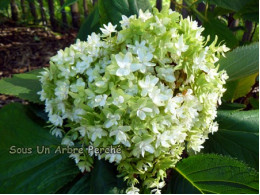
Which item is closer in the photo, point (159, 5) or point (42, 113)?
point (42, 113)

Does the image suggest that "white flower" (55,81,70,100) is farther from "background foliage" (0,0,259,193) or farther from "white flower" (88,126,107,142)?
"background foliage" (0,0,259,193)

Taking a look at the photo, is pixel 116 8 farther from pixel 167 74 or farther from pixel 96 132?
pixel 96 132

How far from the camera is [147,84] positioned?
814 mm

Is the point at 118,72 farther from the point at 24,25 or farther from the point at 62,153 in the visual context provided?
the point at 24,25

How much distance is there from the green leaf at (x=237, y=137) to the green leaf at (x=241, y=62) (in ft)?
0.51

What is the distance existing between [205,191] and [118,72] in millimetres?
460

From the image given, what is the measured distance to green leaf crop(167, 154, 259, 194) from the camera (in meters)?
0.94

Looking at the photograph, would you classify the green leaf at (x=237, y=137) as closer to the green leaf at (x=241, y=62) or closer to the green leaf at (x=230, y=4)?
the green leaf at (x=241, y=62)

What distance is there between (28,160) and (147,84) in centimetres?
53

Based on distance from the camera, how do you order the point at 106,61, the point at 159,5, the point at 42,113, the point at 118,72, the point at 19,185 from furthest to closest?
1. the point at 159,5
2. the point at 42,113
3. the point at 19,185
4. the point at 106,61
5. the point at 118,72

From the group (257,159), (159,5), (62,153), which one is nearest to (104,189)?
(62,153)

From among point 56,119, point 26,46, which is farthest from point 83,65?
point 26,46

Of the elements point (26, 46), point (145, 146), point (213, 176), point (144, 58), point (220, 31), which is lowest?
point (213, 176)

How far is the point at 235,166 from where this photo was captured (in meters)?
0.97
